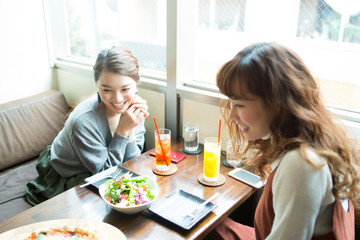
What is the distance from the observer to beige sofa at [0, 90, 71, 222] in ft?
6.48

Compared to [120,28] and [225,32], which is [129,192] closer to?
[225,32]

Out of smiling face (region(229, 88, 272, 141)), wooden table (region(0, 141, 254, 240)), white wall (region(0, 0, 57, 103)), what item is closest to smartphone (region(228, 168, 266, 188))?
wooden table (region(0, 141, 254, 240))

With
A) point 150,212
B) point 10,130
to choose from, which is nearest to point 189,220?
point 150,212

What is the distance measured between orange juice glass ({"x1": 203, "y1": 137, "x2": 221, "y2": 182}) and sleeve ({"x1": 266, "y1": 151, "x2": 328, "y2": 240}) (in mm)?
469

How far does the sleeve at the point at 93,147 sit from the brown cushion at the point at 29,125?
2.70ft

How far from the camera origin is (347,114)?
1.41 metres

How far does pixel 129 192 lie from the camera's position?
1191 millimetres

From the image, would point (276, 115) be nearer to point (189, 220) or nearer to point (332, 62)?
point (189, 220)

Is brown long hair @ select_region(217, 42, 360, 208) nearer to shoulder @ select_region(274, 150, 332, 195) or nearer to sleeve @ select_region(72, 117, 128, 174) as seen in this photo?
shoulder @ select_region(274, 150, 332, 195)

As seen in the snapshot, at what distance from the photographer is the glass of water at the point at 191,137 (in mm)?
1624

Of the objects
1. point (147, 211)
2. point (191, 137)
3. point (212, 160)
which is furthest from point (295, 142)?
point (191, 137)

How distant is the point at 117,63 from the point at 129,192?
662 millimetres

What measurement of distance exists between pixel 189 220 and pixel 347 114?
0.88 m

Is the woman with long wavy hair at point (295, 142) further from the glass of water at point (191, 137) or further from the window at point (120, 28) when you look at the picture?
the window at point (120, 28)
